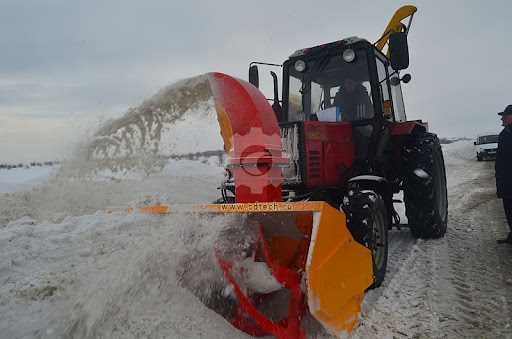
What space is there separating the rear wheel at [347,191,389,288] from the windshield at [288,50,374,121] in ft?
4.69

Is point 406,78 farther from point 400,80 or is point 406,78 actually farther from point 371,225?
point 371,225

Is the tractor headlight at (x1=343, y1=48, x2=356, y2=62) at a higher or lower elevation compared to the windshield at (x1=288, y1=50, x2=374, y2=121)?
higher

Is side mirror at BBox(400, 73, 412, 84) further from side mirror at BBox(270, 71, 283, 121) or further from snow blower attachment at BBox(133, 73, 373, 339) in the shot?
snow blower attachment at BBox(133, 73, 373, 339)

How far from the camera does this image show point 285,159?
3.47 meters

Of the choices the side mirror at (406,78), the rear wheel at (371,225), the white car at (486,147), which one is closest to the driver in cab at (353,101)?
the side mirror at (406,78)

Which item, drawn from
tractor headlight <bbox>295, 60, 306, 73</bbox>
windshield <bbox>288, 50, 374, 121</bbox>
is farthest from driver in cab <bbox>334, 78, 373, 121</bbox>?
tractor headlight <bbox>295, 60, 306, 73</bbox>

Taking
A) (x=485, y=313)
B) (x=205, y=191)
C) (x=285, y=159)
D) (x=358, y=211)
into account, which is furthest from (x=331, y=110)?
(x=205, y=191)

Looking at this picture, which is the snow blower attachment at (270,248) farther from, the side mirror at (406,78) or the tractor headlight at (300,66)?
the side mirror at (406,78)

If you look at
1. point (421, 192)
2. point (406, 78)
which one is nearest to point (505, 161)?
point (421, 192)

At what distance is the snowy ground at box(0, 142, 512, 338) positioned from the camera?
2357mm

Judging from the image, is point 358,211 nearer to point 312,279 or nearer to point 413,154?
point 312,279

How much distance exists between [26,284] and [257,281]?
151 cm

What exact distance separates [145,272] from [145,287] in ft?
0.30

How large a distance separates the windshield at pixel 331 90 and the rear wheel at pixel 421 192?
0.79 m
